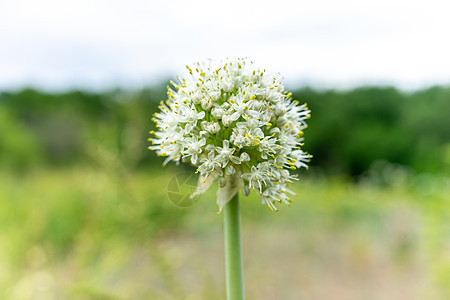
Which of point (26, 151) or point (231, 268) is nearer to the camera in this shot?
point (231, 268)

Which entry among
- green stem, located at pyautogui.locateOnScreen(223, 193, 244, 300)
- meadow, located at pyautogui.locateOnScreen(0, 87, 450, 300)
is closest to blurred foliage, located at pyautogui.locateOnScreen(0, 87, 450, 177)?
meadow, located at pyautogui.locateOnScreen(0, 87, 450, 300)

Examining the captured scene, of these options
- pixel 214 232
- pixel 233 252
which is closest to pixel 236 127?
pixel 233 252

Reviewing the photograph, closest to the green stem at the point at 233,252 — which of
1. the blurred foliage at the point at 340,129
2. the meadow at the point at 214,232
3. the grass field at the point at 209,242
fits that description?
the meadow at the point at 214,232

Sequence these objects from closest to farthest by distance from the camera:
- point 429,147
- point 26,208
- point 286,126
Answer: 1. point 286,126
2. point 26,208
3. point 429,147

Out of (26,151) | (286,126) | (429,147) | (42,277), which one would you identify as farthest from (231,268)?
(26,151)

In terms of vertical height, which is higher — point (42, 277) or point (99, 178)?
point (99, 178)

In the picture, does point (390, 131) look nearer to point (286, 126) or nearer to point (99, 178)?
point (99, 178)

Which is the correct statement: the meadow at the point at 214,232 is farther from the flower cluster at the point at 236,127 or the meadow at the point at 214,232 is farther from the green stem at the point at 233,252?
the green stem at the point at 233,252

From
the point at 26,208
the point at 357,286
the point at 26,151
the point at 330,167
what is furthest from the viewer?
the point at 26,151
